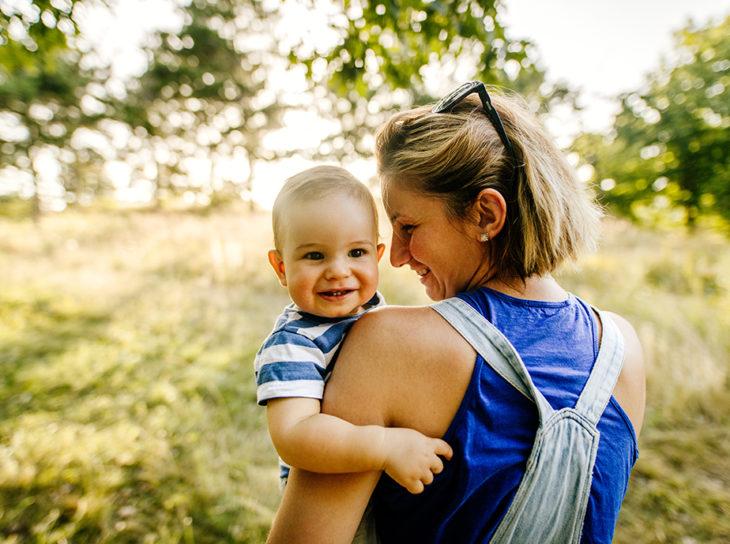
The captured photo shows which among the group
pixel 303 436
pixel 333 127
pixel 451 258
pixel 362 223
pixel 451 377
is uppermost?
pixel 333 127

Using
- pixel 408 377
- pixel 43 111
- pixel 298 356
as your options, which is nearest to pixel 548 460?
pixel 408 377

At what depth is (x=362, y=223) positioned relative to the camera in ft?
4.27

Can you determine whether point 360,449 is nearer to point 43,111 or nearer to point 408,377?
point 408,377

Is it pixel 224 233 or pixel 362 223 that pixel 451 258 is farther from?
pixel 224 233

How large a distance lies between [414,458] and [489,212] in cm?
73

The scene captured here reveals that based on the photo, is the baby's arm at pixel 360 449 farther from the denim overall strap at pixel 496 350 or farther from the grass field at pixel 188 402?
the grass field at pixel 188 402

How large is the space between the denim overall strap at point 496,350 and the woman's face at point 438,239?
0.31 m

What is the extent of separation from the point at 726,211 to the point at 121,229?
68.7ft

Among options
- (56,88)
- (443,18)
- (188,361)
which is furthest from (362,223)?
(56,88)

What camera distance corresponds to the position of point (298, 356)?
3.55 feet

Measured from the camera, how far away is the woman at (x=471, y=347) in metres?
0.94

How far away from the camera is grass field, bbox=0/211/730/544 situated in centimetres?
251

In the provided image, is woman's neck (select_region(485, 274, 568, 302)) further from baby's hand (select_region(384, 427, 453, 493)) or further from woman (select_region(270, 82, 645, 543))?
baby's hand (select_region(384, 427, 453, 493))

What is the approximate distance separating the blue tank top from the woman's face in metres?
0.23
